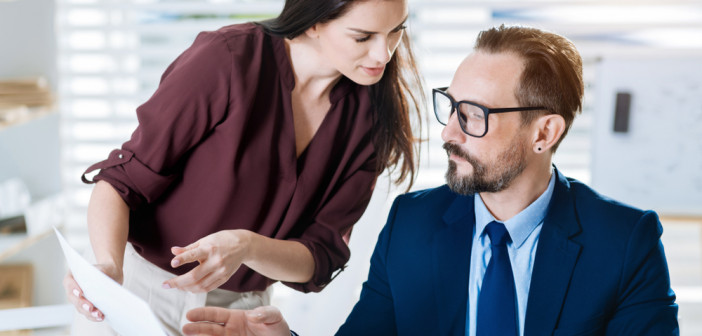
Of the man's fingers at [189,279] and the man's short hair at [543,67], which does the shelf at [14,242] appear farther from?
the man's short hair at [543,67]

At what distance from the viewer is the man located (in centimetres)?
148

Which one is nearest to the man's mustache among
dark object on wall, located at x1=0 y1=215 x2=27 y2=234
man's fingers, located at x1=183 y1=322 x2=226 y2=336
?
man's fingers, located at x1=183 y1=322 x2=226 y2=336

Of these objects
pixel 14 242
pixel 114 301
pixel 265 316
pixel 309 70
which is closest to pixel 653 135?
pixel 309 70

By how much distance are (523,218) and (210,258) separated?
2.13 ft

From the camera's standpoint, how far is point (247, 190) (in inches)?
63.2

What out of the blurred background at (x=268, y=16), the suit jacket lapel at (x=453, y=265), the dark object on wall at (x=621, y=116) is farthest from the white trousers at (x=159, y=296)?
the dark object on wall at (x=621, y=116)

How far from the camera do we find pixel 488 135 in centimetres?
150

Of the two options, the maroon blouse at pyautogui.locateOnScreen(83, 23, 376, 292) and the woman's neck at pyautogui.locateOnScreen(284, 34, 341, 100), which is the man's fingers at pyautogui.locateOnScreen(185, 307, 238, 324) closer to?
the maroon blouse at pyautogui.locateOnScreen(83, 23, 376, 292)

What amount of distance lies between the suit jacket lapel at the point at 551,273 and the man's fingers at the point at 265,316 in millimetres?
496

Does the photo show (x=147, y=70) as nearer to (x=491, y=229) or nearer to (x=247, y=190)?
(x=247, y=190)

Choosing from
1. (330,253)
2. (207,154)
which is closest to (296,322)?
(330,253)

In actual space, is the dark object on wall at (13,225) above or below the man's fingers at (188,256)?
below

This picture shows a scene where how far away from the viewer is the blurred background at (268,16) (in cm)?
287

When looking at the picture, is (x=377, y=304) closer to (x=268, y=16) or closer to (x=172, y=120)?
(x=172, y=120)
